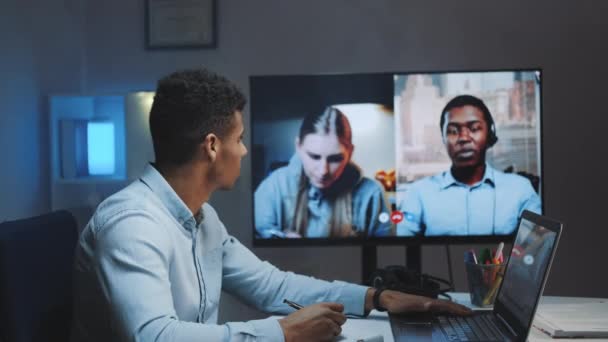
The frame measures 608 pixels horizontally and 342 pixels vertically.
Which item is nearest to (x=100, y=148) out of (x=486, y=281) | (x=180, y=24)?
(x=180, y=24)

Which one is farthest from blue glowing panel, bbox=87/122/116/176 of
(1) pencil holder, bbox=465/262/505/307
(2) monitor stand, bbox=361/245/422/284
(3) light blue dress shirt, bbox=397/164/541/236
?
(1) pencil holder, bbox=465/262/505/307

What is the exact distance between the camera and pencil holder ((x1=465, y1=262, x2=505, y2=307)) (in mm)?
1854

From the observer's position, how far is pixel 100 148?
10.1 ft

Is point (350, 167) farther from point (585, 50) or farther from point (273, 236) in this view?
point (585, 50)

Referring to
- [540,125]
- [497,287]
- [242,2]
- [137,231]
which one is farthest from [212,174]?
[242,2]

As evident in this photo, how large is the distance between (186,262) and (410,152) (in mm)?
1377

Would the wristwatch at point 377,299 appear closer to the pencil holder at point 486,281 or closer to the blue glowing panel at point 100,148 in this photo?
the pencil holder at point 486,281

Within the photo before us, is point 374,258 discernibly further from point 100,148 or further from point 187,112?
point 187,112

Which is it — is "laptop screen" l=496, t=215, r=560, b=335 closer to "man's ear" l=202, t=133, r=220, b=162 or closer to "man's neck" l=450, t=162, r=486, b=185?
"man's ear" l=202, t=133, r=220, b=162

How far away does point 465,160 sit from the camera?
270 cm

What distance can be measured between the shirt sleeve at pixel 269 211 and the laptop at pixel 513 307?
43.6 inches

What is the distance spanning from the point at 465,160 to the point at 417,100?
288mm

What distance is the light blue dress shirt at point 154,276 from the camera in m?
1.26

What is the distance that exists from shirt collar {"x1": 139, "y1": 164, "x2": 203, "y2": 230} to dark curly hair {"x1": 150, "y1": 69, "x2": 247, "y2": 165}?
0.05 metres
